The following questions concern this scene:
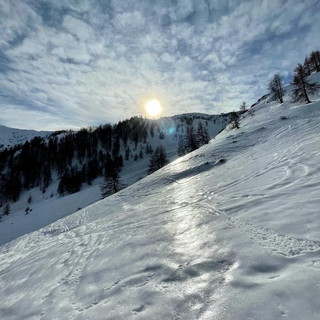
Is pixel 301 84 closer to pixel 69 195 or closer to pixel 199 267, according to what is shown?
pixel 199 267

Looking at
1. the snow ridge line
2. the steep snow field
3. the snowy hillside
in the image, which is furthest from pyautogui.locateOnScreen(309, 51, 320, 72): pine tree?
the snow ridge line

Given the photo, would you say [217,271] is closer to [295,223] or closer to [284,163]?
[295,223]

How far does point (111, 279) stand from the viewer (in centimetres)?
561

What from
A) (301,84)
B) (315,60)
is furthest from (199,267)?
(315,60)

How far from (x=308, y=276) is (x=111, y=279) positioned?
4160mm

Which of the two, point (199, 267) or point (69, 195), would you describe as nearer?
point (199, 267)

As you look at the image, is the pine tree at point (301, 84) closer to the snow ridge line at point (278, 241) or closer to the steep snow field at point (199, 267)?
the steep snow field at point (199, 267)

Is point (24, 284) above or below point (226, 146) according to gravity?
below

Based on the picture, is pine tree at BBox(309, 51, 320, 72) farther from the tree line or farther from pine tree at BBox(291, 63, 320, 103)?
pine tree at BBox(291, 63, 320, 103)

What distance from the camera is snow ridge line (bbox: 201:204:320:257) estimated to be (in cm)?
443

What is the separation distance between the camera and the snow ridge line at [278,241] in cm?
443

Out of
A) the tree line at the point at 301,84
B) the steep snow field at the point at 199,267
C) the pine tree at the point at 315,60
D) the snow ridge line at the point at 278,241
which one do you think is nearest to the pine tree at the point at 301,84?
the tree line at the point at 301,84

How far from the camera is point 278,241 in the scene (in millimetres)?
5000

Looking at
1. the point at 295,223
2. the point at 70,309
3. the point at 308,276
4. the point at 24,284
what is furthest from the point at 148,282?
the point at 24,284
